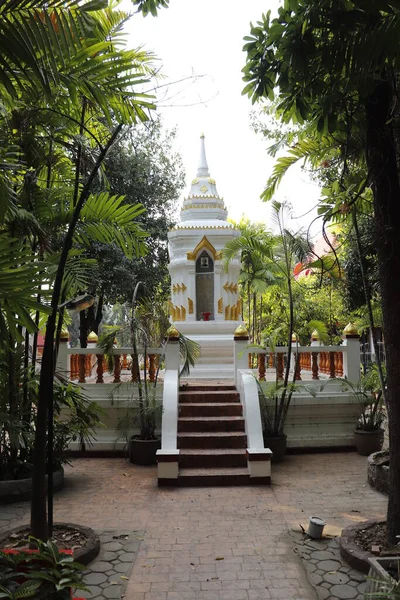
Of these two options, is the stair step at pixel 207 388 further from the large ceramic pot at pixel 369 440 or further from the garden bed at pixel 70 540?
the garden bed at pixel 70 540

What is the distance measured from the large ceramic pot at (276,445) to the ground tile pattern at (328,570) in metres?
2.59

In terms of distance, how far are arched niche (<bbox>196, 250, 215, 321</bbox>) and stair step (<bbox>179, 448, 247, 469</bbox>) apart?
15.7ft

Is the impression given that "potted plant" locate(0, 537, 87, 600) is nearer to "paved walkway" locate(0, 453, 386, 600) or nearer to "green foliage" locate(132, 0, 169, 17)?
"paved walkway" locate(0, 453, 386, 600)

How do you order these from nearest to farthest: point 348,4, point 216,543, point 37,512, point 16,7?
point 16,7 < point 348,4 < point 37,512 < point 216,543

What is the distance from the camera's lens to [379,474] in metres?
5.84

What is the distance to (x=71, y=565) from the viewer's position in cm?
282

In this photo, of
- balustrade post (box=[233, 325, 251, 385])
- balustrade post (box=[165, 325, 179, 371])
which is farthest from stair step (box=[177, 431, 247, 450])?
balustrade post (box=[233, 325, 251, 385])

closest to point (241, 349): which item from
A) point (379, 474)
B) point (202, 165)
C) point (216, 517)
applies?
point (379, 474)

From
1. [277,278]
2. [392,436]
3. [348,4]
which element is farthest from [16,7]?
[277,278]

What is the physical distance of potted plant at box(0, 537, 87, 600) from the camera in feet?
8.29

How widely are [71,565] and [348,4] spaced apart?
366 cm

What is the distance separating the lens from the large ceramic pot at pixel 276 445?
721 cm

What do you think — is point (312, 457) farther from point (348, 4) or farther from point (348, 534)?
point (348, 4)

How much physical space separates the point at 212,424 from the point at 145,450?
956 mm
